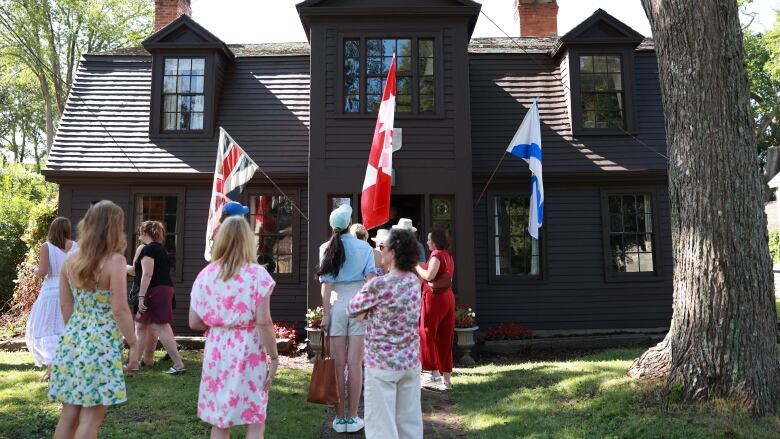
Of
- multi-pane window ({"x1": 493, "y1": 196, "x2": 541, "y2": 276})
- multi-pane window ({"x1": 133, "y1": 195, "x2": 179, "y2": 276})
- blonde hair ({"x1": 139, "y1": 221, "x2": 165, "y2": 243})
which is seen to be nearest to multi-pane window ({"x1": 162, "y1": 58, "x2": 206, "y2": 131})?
multi-pane window ({"x1": 133, "y1": 195, "x2": 179, "y2": 276})

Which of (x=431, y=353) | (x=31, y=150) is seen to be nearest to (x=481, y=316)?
(x=431, y=353)

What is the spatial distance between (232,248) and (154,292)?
4.26 meters

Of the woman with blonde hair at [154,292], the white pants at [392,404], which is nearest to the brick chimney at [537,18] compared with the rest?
the woman with blonde hair at [154,292]

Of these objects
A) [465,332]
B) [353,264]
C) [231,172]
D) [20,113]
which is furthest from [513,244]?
[20,113]

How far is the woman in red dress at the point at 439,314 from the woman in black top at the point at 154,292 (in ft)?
10.5

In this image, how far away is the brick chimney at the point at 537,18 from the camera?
14.4m

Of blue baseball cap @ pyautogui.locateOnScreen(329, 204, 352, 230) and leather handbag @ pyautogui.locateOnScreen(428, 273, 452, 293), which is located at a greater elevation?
blue baseball cap @ pyautogui.locateOnScreen(329, 204, 352, 230)

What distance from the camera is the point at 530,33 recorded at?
14.4 m

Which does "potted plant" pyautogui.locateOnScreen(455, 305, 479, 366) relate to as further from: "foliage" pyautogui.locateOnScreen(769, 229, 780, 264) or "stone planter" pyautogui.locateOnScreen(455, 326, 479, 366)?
"foliage" pyautogui.locateOnScreen(769, 229, 780, 264)

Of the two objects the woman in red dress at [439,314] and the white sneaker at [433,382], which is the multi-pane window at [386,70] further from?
the white sneaker at [433,382]

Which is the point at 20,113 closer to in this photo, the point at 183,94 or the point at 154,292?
the point at 183,94

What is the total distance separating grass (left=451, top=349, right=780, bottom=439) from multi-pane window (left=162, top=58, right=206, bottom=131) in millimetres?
7994

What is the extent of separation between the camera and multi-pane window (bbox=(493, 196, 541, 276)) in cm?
1077

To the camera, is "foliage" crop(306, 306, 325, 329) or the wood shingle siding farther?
the wood shingle siding
